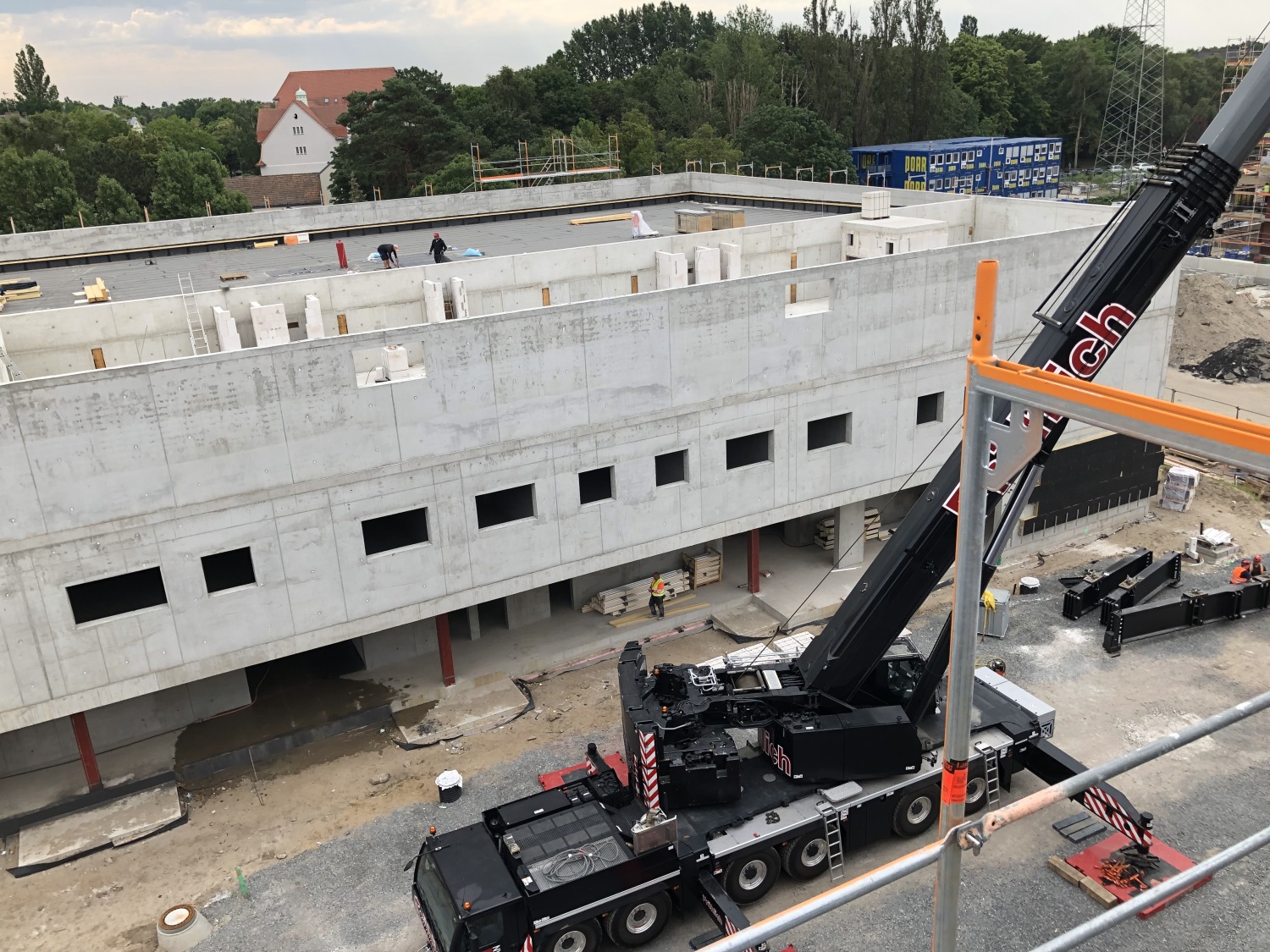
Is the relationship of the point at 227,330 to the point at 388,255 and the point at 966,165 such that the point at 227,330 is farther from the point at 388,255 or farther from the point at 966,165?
the point at 966,165

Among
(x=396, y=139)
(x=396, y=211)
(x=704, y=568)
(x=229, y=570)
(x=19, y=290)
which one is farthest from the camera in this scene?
(x=396, y=139)

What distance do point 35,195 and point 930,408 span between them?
55.4 metres

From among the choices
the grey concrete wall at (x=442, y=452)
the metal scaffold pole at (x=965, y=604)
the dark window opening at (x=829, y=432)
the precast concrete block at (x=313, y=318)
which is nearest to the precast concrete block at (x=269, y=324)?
the precast concrete block at (x=313, y=318)

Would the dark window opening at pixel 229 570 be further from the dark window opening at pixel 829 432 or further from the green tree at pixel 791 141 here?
the green tree at pixel 791 141

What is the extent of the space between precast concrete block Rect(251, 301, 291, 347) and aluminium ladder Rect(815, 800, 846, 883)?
1435 cm

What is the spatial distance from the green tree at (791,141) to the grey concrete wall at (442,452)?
4937 centimetres

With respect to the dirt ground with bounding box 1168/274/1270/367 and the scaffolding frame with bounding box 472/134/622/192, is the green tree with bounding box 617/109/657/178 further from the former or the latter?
the dirt ground with bounding box 1168/274/1270/367

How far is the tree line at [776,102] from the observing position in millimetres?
73250

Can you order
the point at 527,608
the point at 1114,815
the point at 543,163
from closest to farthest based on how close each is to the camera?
the point at 1114,815
the point at 527,608
the point at 543,163

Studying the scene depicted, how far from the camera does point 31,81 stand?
406 feet

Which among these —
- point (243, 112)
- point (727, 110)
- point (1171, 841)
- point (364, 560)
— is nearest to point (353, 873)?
point (364, 560)

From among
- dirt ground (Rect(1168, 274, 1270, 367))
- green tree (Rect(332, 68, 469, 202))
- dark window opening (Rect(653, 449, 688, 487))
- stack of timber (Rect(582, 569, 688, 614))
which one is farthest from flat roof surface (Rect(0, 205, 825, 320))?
green tree (Rect(332, 68, 469, 202))

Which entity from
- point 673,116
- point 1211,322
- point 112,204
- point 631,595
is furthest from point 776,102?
point 631,595

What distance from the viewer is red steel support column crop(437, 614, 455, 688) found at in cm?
2169
